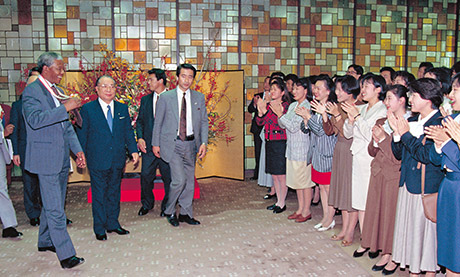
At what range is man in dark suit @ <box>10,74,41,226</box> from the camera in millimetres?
4461

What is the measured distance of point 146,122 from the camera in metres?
4.89

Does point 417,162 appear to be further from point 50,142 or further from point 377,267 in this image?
point 50,142

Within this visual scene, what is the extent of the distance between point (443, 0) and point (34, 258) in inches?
294

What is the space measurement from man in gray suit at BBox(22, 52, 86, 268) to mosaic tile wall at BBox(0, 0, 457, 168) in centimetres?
352

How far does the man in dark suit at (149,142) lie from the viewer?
4.86 meters

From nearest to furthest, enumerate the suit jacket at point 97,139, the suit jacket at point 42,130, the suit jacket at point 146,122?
the suit jacket at point 42,130
the suit jacket at point 97,139
the suit jacket at point 146,122

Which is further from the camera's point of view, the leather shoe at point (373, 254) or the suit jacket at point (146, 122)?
the suit jacket at point (146, 122)

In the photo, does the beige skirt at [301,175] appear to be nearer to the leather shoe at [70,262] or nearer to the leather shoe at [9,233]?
the leather shoe at [70,262]

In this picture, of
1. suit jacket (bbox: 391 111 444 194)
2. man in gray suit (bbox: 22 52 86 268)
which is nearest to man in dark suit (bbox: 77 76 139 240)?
man in gray suit (bbox: 22 52 86 268)

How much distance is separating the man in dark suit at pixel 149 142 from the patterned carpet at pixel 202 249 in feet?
0.72

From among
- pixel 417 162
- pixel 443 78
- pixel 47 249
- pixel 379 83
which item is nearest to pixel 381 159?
pixel 417 162

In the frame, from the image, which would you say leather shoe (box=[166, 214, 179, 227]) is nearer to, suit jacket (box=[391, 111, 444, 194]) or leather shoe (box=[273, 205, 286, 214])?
leather shoe (box=[273, 205, 286, 214])

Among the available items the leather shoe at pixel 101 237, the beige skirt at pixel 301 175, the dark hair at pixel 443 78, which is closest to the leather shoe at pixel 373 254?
the beige skirt at pixel 301 175

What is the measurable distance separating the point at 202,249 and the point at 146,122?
5.69ft
